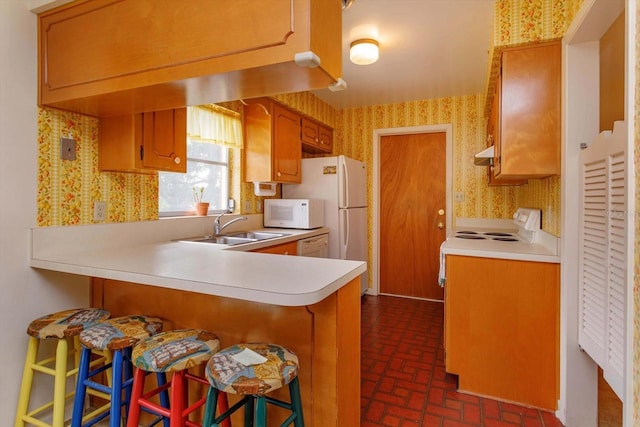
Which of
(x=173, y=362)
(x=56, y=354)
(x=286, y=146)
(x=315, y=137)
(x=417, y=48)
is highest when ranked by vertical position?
(x=417, y=48)

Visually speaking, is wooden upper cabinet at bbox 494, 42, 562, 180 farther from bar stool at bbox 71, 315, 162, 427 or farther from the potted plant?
the potted plant

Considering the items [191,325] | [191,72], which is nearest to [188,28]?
[191,72]

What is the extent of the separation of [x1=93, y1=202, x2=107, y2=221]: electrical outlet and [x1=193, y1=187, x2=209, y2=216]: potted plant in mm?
845

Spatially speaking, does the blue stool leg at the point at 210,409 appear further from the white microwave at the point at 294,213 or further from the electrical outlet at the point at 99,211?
the white microwave at the point at 294,213

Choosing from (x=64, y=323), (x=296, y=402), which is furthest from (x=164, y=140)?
(x=296, y=402)

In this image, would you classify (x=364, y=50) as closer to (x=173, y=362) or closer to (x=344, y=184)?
(x=344, y=184)

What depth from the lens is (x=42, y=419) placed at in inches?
64.7

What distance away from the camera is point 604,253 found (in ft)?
4.70

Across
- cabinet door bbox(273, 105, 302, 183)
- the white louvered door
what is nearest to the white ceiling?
cabinet door bbox(273, 105, 302, 183)

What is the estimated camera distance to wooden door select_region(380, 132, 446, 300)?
4012mm

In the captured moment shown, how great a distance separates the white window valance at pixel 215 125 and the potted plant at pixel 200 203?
43cm

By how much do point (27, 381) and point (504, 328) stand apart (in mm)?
2433

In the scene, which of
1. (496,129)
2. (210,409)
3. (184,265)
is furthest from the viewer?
(496,129)

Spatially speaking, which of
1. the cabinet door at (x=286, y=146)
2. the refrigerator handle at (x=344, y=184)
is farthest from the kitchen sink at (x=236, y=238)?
the refrigerator handle at (x=344, y=184)
